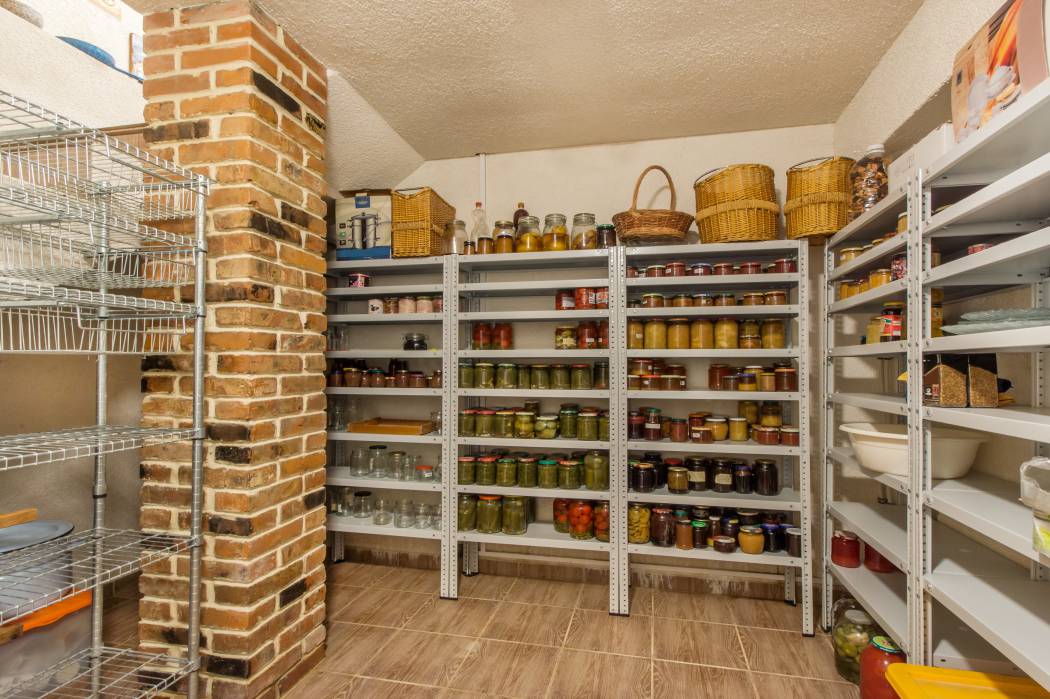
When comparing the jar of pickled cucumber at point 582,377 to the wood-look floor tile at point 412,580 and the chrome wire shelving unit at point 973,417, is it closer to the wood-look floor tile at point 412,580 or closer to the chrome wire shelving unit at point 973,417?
the chrome wire shelving unit at point 973,417

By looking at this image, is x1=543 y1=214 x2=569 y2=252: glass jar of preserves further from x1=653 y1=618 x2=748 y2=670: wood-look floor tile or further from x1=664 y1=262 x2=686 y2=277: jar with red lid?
x1=653 y1=618 x2=748 y2=670: wood-look floor tile

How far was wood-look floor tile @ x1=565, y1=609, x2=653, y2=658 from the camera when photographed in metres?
2.19

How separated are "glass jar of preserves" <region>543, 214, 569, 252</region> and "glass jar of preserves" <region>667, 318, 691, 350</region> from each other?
0.67m

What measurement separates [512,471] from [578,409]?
0.47 m

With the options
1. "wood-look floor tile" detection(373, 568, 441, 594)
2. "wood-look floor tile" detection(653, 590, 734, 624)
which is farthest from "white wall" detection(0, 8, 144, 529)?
"wood-look floor tile" detection(653, 590, 734, 624)

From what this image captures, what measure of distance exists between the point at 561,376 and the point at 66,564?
1949 mm

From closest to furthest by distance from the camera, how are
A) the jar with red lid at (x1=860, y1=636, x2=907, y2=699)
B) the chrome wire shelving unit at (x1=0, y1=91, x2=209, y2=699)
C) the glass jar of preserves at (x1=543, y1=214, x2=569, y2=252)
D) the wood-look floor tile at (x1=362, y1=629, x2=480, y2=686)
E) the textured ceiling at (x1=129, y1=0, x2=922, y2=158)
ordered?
1. the chrome wire shelving unit at (x1=0, y1=91, x2=209, y2=699)
2. the jar with red lid at (x1=860, y1=636, x2=907, y2=699)
3. the textured ceiling at (x1=129, y1=0, x2=922, y2=158)
4. the wood-look floor tile at (x1=362, y1=629, x2=480, y2=686)
5. the glass jar of preserves at (x1=543, y1=214, x2=569, y2=252)

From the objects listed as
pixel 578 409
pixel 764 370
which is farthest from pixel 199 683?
pixel 764 370

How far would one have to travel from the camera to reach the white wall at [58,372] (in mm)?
1954

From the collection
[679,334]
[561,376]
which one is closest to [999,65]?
[679,334]

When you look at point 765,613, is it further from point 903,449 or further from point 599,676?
point 903,449

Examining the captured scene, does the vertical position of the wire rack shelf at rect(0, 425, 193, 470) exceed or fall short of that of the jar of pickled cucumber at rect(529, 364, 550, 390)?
it falls short

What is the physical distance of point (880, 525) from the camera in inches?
78.5

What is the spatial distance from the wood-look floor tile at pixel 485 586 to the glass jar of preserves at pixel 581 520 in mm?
500
